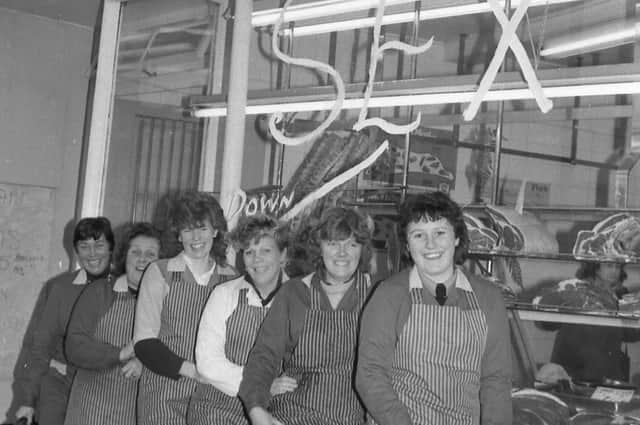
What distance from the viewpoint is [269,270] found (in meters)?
3.33

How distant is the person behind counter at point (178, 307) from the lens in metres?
3.54

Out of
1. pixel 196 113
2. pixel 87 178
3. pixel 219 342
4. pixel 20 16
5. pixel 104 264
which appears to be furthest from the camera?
pixel 20 16

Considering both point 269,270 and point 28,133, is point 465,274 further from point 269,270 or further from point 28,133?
point 28,133

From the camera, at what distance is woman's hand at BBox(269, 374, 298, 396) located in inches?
119

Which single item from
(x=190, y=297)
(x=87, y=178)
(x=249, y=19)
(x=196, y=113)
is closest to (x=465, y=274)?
(x=190, y=297)

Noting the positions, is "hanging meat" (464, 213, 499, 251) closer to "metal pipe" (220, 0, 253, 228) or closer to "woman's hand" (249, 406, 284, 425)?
"woman's hand" (249, 406, 284, 425)

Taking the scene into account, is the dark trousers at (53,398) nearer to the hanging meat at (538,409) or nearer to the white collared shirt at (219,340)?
the white collared shirt at (219,340)

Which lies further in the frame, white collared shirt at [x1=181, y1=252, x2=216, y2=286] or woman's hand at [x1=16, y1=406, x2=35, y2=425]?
woman's hand at [x1=16, y1=406, x2=35, y2=425]

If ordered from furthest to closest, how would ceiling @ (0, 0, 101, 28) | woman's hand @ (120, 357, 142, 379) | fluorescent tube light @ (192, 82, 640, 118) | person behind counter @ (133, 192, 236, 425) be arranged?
ceiling @ (0, 0, 101, 28) → woman's hand @ (120, 357, 142, 379) → person behind counter @ (133, 192, 236, 425) → fluorescent tube light @ (192, 82, 640, 118)

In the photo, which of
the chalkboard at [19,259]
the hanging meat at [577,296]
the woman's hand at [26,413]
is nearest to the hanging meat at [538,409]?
the hanging meat at [577,296]

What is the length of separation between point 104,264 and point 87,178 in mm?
987

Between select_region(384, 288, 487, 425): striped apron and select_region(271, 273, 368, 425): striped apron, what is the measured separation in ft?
0.96

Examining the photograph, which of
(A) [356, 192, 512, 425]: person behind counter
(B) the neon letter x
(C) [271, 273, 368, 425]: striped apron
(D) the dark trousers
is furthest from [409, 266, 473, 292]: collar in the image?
(D) the dark trousers

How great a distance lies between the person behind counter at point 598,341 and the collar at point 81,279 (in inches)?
83.6
